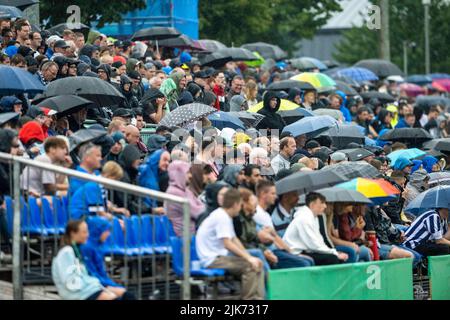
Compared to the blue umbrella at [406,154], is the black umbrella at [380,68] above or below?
above

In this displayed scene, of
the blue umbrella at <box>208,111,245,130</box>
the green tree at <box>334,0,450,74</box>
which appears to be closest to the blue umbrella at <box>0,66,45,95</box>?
the blue umbrella at <box>208,111,245,130</box>

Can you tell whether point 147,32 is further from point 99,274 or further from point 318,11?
point 318,11

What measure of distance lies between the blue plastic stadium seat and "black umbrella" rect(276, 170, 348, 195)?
7.07 feet

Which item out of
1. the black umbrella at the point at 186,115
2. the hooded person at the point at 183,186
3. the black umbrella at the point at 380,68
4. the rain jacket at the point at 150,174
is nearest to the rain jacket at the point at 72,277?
the hooded person at the point at 183,186

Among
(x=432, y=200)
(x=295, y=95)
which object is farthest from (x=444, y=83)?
(x=432, y=200)

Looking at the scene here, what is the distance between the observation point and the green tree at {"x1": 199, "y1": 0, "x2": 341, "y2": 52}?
44.9m

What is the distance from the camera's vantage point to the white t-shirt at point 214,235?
16.0m

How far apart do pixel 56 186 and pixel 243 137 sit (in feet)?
20.4

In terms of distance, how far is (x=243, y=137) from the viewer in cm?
2153

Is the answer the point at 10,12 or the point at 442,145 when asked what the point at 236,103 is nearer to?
the point at 442,145

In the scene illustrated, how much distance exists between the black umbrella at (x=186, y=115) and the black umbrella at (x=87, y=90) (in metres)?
0.87

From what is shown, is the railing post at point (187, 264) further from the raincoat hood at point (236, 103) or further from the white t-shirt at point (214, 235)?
the raincoat hood at point (236, 103)

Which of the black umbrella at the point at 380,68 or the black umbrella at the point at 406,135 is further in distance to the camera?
the black umbrella at the point at 380,68

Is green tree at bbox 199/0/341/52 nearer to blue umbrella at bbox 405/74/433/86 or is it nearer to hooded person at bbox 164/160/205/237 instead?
blue umbrella at bbox 405/74/433/86
